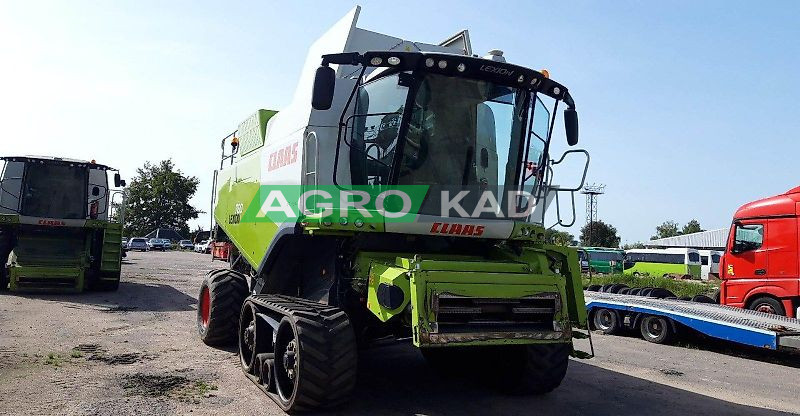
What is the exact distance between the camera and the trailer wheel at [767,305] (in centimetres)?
1198

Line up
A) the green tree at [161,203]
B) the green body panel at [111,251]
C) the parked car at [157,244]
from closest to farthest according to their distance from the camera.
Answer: the green body panel at [111,251]
the parked car at [157,244]
the green tree at [161,203]

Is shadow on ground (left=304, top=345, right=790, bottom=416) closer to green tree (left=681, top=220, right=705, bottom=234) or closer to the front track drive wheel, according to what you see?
the front track drive wheel

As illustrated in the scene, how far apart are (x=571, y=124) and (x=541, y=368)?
2548mm

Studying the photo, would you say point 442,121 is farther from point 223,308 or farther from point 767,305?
point 767,305

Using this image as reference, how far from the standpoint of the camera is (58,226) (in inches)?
569

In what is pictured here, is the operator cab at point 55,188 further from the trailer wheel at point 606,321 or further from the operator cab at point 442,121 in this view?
the trailer wheel at point 606,321

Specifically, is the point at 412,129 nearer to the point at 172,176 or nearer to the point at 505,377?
the point at 505,377

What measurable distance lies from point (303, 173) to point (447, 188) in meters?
1.42

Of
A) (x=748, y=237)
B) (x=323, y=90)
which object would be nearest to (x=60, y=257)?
(x=323, y=90)

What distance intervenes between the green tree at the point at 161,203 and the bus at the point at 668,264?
5239cm

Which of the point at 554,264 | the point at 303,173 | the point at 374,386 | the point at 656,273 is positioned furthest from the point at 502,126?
the point at 656,273

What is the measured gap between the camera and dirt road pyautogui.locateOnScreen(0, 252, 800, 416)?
5.58 m

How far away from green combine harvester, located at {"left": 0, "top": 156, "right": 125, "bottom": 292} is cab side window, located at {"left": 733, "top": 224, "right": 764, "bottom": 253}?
45.9 feet

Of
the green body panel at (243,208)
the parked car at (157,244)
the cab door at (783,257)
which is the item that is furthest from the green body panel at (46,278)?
the parked car at (157,244)
